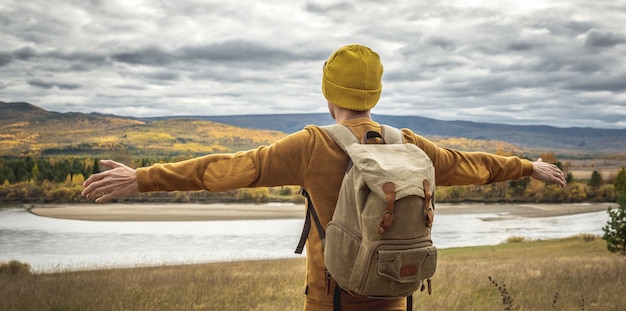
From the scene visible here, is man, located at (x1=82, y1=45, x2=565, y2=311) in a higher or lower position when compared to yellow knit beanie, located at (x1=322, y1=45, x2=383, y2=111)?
lower

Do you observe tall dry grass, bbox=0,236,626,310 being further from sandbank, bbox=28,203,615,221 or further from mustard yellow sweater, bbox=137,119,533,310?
sandbank, bbox=28,203,615,221

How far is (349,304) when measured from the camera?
2.80 m

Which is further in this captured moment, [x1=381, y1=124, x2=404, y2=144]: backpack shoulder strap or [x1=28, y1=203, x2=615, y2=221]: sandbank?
[x1=28, y1=203, x2=615, y2=221]: sandbank

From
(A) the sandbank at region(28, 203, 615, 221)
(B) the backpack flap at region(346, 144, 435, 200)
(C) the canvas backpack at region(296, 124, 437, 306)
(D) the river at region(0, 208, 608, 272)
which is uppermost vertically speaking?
(B) the backpack flap at region(346, 144, 435, 200)

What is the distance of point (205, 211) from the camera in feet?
235

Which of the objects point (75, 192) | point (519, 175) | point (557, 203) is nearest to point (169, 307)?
point (519, 175)

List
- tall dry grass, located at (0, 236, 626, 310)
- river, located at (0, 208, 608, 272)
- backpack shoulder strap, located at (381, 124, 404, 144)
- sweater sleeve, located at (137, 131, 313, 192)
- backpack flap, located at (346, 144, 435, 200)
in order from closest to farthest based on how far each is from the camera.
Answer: backpack flap, located at (346, 144, 435, 200) → sweater sleeve, located at (137, 131, 313, 192) → backpack shoulder strap, located at (381, 124, 404, 144) → tall dry grass, located at (0, 236, 626, 310) → river, located at (0, 208, 608, 272)

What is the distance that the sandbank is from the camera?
65.8m

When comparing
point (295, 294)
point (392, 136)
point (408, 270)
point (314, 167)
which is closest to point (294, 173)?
point (314, 167)

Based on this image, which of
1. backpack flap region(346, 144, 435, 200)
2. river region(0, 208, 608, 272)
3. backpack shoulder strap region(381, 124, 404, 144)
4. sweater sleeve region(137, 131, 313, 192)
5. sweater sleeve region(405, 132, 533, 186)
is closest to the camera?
backpack flap region(346, 144, 435, 200)

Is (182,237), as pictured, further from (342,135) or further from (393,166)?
(393,166)

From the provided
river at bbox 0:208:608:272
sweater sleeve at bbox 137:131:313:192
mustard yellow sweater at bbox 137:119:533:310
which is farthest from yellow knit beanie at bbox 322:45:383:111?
river at bbox 0:208:608:272

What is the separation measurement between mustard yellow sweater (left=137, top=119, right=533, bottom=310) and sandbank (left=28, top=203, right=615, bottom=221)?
205ft

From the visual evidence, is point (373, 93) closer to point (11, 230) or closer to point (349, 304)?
point (349, 304)
